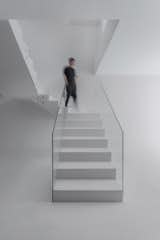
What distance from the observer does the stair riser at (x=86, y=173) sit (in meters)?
5.06

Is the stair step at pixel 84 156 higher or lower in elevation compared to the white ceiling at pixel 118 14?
lower

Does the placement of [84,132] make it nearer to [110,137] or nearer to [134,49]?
[110,137]

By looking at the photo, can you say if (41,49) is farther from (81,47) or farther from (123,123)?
(123,123)

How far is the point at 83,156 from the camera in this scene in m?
5.52

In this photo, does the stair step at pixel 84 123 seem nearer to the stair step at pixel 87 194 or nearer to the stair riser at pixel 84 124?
the stair riser at pixel 84 124

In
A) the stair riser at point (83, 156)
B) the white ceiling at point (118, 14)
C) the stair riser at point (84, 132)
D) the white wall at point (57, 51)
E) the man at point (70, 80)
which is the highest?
the white wall at point (57, 51)

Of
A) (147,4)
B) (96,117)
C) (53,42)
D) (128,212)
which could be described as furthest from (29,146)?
(53,42)

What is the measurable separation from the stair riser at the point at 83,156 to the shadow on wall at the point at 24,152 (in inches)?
17.4

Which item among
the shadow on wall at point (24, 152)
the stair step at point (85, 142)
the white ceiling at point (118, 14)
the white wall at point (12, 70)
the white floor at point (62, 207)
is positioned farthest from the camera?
the white wall at point (12, 70)

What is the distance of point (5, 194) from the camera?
15.7ft

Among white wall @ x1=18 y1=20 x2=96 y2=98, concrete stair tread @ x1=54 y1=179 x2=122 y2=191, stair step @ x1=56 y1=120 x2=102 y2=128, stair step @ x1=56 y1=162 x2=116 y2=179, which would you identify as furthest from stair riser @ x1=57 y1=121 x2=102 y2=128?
white wall @ x1=18 y1=20 x2=96 y2=98

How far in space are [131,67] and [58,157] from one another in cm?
446

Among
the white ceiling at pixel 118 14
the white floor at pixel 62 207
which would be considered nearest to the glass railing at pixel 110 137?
the white floor at pixel 62 207

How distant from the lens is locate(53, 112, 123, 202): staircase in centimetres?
458
